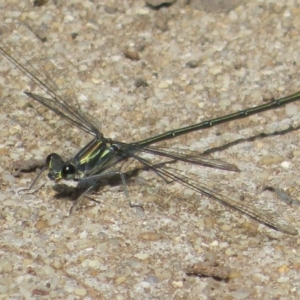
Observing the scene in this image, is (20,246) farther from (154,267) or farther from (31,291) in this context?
(154,267)

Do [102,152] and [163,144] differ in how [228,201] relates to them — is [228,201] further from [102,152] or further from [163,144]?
[102,152]

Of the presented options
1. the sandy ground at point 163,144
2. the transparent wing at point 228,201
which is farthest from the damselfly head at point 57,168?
the transparent wing at point 228,201

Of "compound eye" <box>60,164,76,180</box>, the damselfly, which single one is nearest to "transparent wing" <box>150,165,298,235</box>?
the damselfly

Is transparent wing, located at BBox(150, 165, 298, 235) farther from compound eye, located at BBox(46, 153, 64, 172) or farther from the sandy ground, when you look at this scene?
compound eye, located at BBox(46, 153, 64, 172)

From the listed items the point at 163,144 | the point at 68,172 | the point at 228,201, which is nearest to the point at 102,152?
the point at 68,172

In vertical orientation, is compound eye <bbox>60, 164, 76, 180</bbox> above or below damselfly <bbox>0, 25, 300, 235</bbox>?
below

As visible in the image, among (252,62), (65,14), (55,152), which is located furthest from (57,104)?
(252,62)

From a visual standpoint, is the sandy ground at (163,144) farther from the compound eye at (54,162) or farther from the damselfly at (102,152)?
the compound eye at (54,162)
